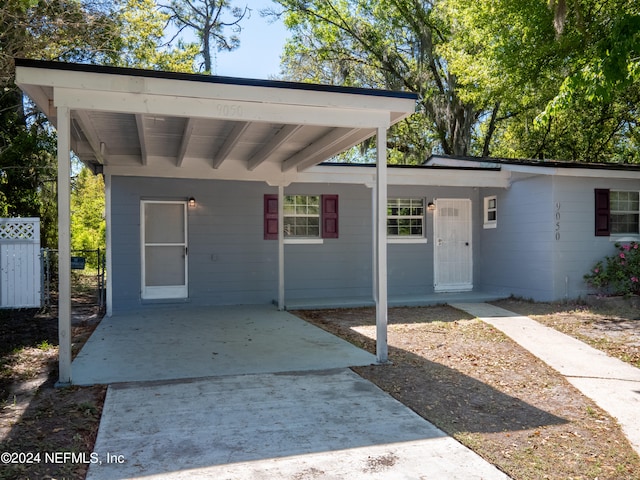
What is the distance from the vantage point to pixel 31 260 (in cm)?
895

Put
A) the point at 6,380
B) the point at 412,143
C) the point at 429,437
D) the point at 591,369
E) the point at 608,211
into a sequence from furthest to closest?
the point at 412,143 < the point at 608,211 < the point at 591,369 < the point at 6,380 < the point at 429,437

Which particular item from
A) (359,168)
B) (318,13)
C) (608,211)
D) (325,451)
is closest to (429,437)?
(325,451)

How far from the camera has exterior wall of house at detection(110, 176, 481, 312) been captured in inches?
357

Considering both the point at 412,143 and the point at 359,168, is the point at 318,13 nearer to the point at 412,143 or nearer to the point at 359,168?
the point at 412,143

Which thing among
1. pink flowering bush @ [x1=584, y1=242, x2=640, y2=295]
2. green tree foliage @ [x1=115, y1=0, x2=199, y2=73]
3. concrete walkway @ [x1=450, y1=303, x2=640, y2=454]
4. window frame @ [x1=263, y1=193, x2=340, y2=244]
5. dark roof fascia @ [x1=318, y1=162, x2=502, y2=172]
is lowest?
concrete walkway @ [x1=450, y1=303, x2=640, y2=454]

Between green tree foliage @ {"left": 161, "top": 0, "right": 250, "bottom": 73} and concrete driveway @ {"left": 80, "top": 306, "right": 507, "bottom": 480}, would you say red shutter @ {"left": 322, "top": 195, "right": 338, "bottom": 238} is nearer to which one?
concrete driveway @ {"left": 80, "top": 306, "right": 507, "bottom": 480}

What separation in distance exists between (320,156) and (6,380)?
4.73 metres

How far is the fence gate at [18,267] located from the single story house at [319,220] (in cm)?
141

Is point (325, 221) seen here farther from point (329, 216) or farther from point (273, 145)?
point (273, 145)

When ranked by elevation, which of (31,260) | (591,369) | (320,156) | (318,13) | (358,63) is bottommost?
(591,369)

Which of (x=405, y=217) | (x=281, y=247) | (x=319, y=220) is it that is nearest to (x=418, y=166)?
(x=405, y=217)

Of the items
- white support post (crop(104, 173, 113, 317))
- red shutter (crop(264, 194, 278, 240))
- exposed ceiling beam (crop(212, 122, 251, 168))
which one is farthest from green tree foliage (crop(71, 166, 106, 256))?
exposed ceiling beam (crop(212, 122, 251, 168))

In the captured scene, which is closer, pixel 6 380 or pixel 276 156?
pixel 6 380

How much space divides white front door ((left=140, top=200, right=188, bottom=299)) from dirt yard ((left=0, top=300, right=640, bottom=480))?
6.33 feet
